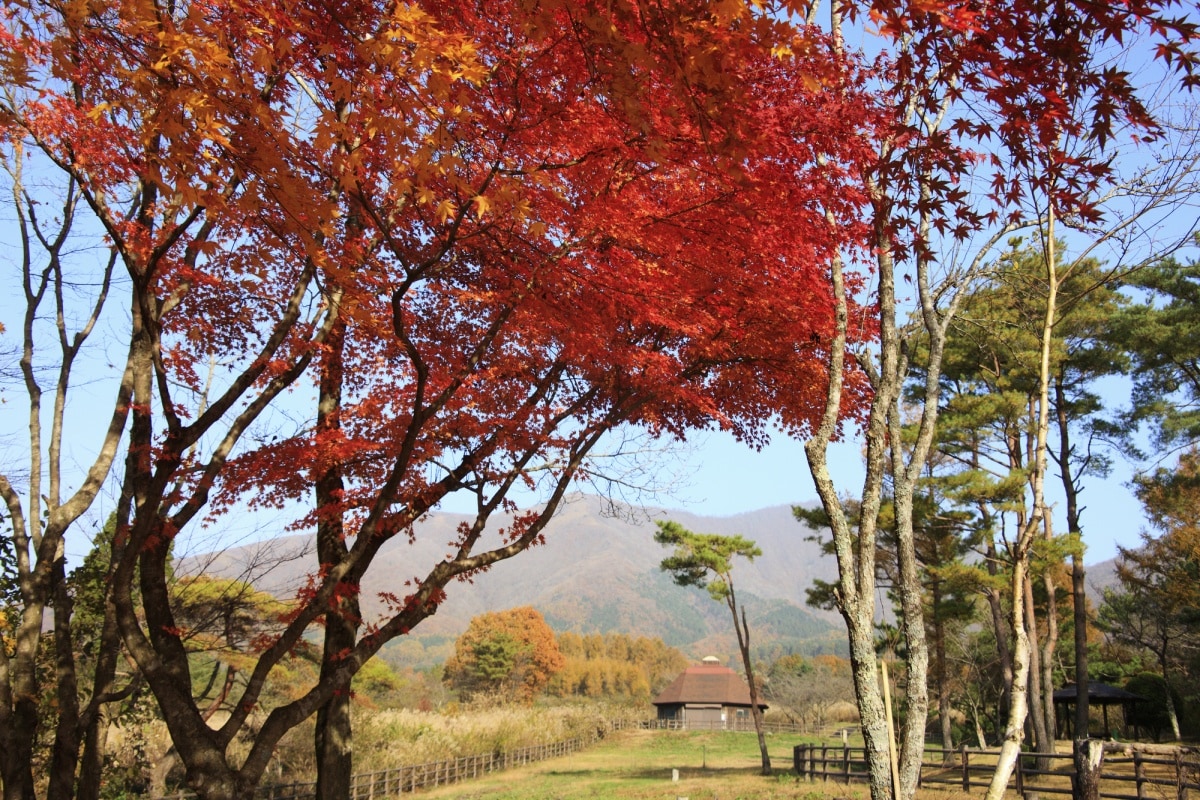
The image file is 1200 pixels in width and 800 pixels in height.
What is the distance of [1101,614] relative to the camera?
110 feet

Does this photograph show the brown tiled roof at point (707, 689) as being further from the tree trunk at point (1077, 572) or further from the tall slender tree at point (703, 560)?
the tree trunk at point (1077, 572)

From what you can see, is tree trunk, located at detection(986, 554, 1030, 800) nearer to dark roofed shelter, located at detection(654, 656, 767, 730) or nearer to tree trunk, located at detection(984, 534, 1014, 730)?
tree trunk, located at detection(984, 534, 1014, 730)

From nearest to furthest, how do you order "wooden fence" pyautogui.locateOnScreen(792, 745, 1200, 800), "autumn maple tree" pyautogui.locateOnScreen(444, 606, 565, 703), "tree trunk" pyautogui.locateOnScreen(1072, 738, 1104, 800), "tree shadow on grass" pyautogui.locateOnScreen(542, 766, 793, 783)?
"tree trunk" pyautogui.locateOnScreen(1072, 738, 1104, 800), "wooden fence" pyautogui.locateOnScreen(792, 745, 1200, 800), "tree shadow on grass" pyautogui.locateOnScreen(542, 766, 793, 783), "autumn maple tree" pyautogui.locateOnScreen(444, 606, 565, 703)

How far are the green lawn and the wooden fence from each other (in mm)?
1318

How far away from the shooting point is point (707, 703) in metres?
43.2

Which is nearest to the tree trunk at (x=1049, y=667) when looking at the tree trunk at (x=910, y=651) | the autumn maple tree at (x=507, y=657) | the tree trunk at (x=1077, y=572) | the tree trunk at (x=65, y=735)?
the tree trunk at (x=1077, y=572)

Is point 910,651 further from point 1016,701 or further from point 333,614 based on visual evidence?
point 333,614

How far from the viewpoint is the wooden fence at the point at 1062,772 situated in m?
7.96

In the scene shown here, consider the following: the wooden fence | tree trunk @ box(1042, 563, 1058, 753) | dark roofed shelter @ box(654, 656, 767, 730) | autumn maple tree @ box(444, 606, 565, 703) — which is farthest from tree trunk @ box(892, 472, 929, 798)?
autumn maple tree @ box(444, 606, 565, 703)

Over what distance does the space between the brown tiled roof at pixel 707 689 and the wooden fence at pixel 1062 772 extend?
67.1 ft

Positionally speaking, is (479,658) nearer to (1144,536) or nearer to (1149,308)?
(1144,536)

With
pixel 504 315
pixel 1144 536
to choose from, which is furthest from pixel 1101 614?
pixel 504 315

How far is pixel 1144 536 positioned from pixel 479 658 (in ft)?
137

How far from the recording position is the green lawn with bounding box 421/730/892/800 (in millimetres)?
16688
